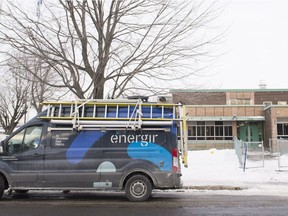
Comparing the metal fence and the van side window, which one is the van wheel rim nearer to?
the van side window

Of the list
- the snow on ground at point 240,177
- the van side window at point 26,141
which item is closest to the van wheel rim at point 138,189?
the van side window at point 26,141

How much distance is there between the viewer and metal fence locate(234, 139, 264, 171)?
19141 millimetres

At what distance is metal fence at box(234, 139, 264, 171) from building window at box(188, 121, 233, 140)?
55.7ft

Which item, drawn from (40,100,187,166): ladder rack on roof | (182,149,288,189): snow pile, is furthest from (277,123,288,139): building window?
(40,100,187,166): ladder rack on roof

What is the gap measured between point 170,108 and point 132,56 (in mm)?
4241

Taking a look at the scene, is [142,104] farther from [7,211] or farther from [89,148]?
[7,211]

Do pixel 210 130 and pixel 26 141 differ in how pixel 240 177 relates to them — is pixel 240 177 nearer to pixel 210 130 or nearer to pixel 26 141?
pixel 26 141

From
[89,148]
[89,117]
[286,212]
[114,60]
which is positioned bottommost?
[286,212]

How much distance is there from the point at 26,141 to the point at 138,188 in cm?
333

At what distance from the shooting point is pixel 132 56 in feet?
46.4

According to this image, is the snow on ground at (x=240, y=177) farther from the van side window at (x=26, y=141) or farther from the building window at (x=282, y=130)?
the building window at (x=282, y=130)

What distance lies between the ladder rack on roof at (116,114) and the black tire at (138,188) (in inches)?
47.8

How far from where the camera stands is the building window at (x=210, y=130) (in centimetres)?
4122

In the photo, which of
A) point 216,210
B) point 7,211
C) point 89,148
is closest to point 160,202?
point 216,210
